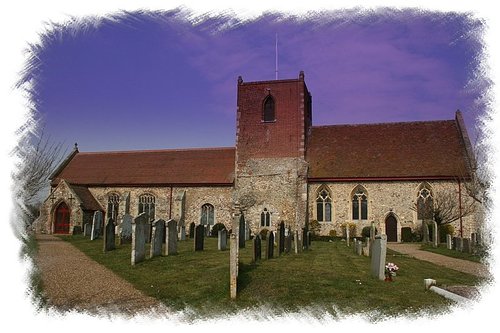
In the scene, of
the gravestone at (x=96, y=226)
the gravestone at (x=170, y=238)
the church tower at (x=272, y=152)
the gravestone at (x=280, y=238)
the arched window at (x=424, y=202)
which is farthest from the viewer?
the church tower at (x=272, y=152)

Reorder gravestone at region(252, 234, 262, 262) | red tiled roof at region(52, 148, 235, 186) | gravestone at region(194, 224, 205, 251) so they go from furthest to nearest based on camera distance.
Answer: red tiled roof at region(52, 148, 235, 186)
gravestone at region(194, 224, 205, 251)
gravestone at region(252, 234, 262, 262)

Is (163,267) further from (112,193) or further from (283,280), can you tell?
(112,193)

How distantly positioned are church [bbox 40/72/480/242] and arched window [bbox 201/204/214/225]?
64mm

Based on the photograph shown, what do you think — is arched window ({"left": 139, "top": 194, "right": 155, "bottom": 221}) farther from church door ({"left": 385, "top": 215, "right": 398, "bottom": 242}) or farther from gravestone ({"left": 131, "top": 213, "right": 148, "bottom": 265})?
gravestone ({"left": 131, "top": 213, "right": 148, "bottom": 265})

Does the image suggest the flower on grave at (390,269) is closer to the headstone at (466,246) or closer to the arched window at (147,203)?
the headstone at (466,246)

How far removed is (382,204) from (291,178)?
5437 millimetres

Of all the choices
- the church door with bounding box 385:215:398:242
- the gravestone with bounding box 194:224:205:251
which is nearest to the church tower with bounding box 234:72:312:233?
the church door with bounding box 385:215:398:242

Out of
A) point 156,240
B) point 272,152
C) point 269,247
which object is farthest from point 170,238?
point 272,152

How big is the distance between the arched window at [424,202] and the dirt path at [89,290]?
18.0 m

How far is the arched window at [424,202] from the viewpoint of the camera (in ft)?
76.9

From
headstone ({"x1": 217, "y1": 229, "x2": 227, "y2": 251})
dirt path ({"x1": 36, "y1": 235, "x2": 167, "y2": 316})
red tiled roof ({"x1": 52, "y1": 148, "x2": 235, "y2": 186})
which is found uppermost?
red tiled roof ({"x1": 52, "y1": 148, "x2": 235, "y2": 186})

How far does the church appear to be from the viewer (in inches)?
955

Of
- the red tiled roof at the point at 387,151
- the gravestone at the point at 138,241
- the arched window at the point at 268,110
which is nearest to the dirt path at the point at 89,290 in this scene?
the gravestone at the point at 138,241

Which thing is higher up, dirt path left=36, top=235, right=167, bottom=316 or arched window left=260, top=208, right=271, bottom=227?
arched window left=260, top=208, right=271, bottom=227
